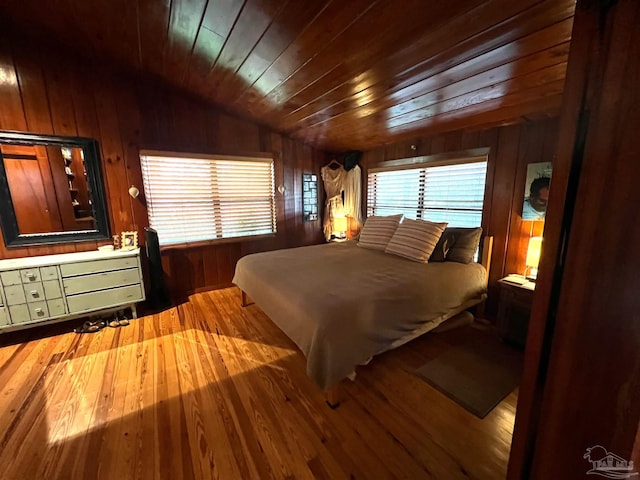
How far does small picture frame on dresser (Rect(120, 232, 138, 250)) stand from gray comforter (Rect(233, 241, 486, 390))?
123 cm

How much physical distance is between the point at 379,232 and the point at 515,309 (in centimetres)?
150

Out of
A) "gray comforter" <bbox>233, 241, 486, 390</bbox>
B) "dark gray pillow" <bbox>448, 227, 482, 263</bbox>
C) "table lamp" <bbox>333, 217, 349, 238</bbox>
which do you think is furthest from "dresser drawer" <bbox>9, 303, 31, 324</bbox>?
"dark gray pillow" <bbox>448, 227, 482, 263</bbox>

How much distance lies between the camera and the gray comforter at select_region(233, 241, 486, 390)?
158 centimetres

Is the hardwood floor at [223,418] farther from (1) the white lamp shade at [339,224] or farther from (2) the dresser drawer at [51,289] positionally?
(1) the white lamp shade at [339,224]

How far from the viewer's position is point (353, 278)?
2102mm

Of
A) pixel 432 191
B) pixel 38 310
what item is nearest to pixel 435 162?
pixel 432 191

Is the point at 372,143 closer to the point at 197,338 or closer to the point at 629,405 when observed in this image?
the point at 197,338

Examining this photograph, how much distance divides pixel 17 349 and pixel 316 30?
348 cm

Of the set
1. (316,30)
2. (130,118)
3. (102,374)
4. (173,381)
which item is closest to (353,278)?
(173,381)

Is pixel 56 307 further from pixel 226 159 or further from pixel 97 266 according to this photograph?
pixel 226 159
